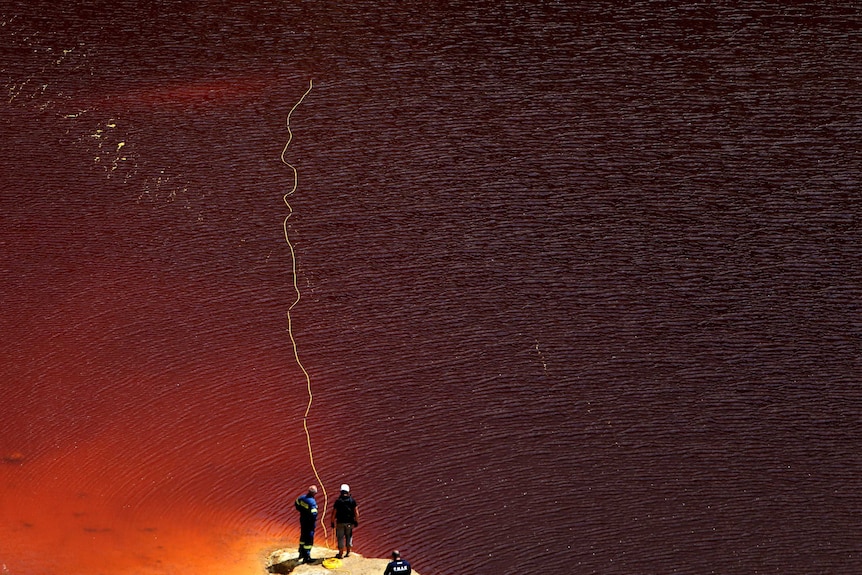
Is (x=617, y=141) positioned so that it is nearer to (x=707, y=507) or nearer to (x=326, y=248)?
(x=326, y=248)

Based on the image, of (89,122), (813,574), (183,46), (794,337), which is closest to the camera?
(813,574)

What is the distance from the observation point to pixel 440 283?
1300 centimetres

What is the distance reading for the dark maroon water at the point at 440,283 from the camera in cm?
1070

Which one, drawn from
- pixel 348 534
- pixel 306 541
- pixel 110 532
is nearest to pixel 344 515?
pixel 348 534

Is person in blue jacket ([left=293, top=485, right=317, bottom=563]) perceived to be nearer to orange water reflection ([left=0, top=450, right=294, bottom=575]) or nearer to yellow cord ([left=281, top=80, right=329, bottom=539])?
orange water reflection ([left=0, top=450, right=294, bottom=575])

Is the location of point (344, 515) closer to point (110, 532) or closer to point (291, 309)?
point (110, 532)

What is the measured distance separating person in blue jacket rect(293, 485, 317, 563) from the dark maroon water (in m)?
0.57

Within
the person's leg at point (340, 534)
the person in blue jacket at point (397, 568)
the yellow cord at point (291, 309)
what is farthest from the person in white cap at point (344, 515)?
the yellow cord at point (291, 309)

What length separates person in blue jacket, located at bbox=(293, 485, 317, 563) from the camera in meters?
9.05

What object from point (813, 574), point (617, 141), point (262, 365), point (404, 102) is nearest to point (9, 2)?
point (404, 102)

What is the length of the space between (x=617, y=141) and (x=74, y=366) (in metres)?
7.73

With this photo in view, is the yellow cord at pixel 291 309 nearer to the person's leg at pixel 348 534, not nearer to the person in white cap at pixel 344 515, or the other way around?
the person's leg at pixel 348 534

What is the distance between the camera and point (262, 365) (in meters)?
11.8

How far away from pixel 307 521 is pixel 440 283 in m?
4.55
